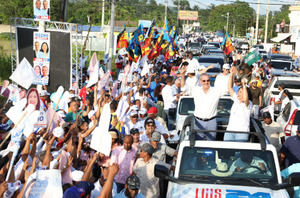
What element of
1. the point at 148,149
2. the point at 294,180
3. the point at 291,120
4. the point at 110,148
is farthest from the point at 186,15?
the point at 294,180

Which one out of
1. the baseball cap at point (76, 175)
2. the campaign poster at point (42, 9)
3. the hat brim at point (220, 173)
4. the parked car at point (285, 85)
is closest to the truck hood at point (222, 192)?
the hat brim at point (220, 173)

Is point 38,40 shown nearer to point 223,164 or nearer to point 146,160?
point 146,160

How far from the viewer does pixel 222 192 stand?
5.36 metres

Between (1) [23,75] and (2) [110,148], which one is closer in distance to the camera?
(2) [110,148]

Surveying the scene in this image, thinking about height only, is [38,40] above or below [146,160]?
above

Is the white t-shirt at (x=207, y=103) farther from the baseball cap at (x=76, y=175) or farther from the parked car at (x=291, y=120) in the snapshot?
the parked car at (x=291, y=120)

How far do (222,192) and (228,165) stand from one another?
0.47 m

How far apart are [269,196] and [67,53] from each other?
12.4 metres

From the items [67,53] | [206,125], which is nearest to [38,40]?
[67,53]

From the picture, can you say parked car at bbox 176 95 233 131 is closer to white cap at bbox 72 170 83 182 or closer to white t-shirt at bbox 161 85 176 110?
white t-shirt at bbox 161 85 176 110

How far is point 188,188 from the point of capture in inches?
216

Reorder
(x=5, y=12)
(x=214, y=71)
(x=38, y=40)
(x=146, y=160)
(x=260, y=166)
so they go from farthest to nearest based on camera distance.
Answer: (x=5, y=12)
(x=214, y=71)
(x=38, y=40)
(x=146, y=160)
(x=260, y=166)

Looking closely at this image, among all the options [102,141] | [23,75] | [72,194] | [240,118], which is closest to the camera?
[72,194]

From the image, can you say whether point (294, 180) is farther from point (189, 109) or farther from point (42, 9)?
point (42, 9)
